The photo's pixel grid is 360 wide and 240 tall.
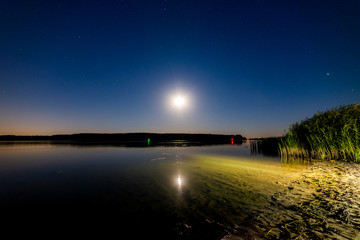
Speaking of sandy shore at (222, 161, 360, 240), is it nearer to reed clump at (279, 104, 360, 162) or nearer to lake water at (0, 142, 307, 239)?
lake water at (0, 142, 307, 239)

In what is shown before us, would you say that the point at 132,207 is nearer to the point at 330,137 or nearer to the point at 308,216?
the point at 308,216

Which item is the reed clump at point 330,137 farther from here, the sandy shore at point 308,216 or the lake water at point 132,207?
the lake water at point 132,207

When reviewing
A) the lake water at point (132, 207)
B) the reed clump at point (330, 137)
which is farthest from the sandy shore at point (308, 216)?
the reed clump at point (330, 137)

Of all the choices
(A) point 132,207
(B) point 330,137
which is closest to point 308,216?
(A) point 132,207

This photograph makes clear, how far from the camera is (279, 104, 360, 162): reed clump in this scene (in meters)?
13.3

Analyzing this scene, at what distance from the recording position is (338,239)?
10.8 ft

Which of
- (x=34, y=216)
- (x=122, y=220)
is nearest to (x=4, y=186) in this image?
(x=34, y=216)

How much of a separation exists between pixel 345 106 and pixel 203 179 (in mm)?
18176

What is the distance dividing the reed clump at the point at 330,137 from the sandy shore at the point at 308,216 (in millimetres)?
9330

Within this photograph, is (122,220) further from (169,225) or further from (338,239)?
(338,239)

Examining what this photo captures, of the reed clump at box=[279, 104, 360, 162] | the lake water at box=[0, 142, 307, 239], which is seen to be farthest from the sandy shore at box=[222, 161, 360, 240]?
the reed clump at box=[279, 104, 360, 162]

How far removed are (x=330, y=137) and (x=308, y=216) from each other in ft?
48.3

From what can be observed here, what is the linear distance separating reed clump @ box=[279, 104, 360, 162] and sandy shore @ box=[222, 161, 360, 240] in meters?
9.33

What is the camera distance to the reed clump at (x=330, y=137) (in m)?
13.3
